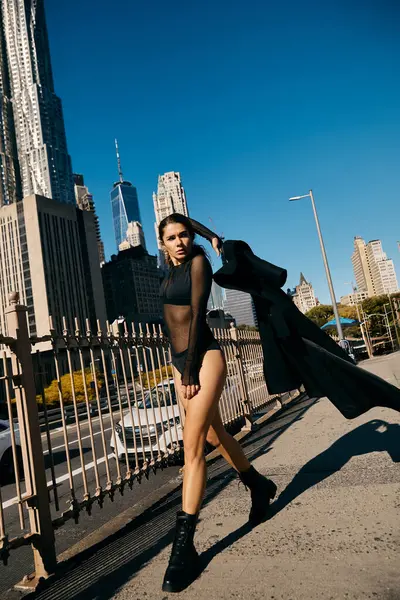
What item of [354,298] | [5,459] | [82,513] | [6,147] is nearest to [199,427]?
[82,513]

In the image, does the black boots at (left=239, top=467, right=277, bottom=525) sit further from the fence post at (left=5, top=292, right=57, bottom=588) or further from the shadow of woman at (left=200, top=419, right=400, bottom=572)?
the fence post at (left=5, top=292, right=57, bottom=588)

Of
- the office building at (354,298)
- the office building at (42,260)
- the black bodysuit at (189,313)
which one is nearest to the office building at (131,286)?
the office building at (42,260)

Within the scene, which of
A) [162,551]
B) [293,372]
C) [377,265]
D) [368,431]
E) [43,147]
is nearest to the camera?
[162,551]

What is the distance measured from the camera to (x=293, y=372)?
9.37 feet

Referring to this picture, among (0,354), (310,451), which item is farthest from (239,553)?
(310,451)

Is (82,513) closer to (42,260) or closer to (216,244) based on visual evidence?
(216,244)

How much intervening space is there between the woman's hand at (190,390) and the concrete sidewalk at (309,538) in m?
0.86

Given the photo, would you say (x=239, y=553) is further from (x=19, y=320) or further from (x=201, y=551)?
(x=19, y=320)

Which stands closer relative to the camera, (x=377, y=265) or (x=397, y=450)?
(x=397, y=450)

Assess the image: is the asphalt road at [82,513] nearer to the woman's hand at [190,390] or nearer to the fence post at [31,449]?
the fence post at [31,449]

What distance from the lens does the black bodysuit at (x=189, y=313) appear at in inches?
93.7

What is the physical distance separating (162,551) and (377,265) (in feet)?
562

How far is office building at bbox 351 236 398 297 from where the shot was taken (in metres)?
158

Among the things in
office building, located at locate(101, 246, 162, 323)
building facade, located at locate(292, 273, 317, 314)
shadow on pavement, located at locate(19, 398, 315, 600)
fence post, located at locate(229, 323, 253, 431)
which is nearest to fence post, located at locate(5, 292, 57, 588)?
shadow on pavement, located at locate(19, 398, 315, 600)
